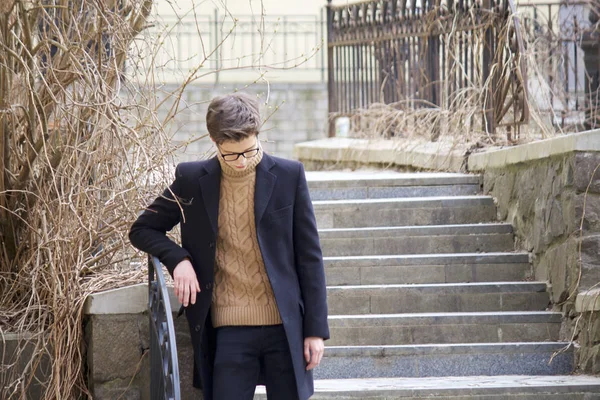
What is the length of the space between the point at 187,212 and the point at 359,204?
322 centimetres

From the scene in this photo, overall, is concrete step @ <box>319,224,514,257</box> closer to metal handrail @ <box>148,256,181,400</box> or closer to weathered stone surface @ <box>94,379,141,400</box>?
weathered stone surface @ <box>94,379,141,400</box>

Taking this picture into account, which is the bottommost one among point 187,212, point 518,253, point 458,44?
point 518,253

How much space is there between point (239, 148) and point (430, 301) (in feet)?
8.81

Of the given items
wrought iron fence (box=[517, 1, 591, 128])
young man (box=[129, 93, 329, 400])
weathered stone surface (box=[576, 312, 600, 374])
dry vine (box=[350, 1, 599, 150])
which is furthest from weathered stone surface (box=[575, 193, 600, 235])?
wrought iron fence (box=[517, 1, 591, 128])

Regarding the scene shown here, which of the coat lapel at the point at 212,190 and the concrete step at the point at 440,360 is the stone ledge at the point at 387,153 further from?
the coat lapel at the point at 212,190

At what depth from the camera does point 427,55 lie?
911 cm

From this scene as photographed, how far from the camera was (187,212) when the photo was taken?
10.7ft

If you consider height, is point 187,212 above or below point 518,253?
above

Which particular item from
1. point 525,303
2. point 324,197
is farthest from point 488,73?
point 525,303

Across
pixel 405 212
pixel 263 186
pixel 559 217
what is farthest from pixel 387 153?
pixel 263 186

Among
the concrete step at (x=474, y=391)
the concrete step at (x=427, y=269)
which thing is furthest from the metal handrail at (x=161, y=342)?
the concrete step at (x=427, y=269)

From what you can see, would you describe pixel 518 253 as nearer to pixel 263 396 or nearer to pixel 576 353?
pixel 576 353

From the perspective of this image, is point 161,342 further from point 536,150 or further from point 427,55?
point 427,55

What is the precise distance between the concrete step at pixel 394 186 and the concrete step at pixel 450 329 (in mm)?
1600
